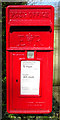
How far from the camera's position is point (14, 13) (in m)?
2.41

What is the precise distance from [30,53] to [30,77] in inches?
16.1

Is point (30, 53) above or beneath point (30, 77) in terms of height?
above

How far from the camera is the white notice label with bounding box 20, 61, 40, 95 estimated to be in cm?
241

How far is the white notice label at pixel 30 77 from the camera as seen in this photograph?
241cm

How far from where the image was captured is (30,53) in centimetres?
241

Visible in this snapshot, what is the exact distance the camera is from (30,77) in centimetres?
242

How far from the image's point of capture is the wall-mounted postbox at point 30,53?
2.39 meters

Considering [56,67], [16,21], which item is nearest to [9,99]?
[16,21]

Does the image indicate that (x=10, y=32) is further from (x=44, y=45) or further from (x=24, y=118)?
(x=24, y=118)

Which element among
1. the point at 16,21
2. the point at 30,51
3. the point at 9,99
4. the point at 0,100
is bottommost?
the point at 0,100

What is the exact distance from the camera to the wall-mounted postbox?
7.86 feet

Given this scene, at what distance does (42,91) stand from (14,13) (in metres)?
1.41

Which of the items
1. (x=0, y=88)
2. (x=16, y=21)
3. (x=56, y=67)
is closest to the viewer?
(x=16, y=21)

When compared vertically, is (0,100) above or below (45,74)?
below
